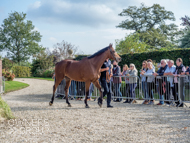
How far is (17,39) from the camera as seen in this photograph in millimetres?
57469

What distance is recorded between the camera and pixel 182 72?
9.35 meters

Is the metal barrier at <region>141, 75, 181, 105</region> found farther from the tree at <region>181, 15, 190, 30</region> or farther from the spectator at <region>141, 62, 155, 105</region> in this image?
the tree at <region>181, 15, 190, 30</region>

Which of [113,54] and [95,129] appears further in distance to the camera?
[113,54]

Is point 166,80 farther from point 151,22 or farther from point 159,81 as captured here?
point 151,22

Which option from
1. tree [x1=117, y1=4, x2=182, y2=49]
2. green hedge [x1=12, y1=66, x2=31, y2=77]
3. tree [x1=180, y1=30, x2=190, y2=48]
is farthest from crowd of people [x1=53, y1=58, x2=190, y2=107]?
tree [x1=117, y1=4, x2=182, y2=49]

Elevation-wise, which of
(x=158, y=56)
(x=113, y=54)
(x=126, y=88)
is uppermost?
(x=158, y=56)

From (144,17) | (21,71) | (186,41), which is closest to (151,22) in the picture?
(144,17)

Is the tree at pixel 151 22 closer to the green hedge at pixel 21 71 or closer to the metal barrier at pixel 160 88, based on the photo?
the green hedge at pixel 21 71

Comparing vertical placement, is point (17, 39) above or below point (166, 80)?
above

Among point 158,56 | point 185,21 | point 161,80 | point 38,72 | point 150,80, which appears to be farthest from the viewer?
point 38,72

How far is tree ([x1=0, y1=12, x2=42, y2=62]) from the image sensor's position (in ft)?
188

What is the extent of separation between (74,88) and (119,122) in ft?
21.5

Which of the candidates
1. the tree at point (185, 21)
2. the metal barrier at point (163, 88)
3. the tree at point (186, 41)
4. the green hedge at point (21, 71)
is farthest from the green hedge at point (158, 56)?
the green hedge at point (21, 71)

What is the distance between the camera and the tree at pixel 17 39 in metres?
57.2
